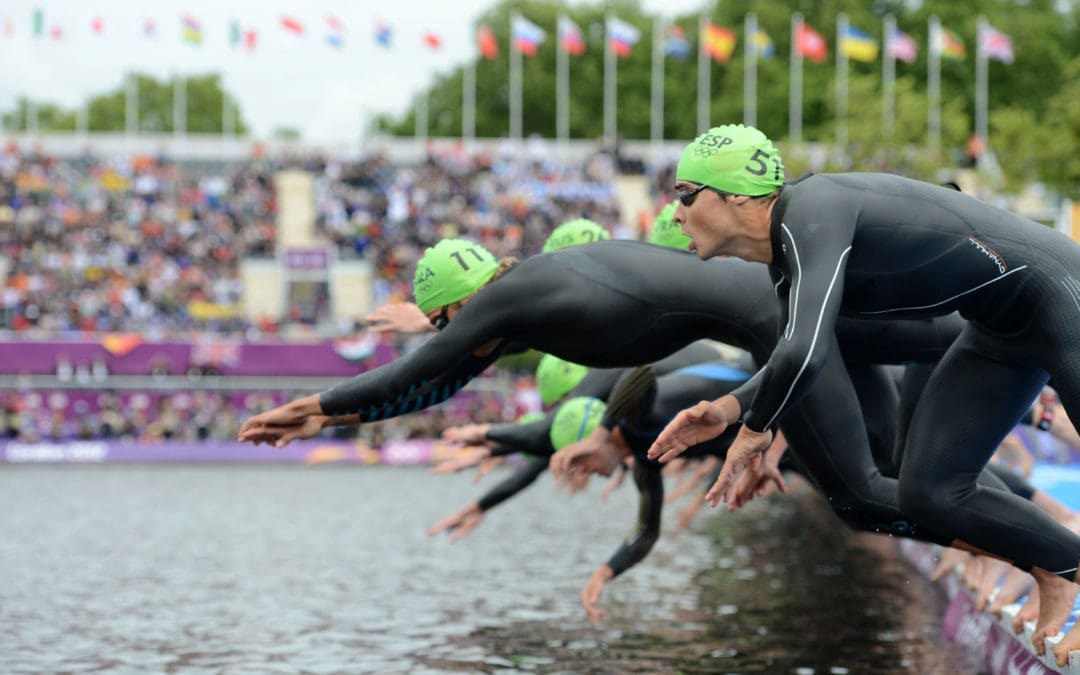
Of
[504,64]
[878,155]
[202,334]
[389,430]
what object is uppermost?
[504,64]

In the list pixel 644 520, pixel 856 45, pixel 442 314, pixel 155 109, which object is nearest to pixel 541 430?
pixel 644 520

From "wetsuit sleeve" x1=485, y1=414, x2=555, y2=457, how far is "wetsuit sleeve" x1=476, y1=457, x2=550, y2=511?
0.89 metres

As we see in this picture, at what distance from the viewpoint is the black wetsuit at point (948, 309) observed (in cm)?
604

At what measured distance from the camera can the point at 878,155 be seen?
44.0 m

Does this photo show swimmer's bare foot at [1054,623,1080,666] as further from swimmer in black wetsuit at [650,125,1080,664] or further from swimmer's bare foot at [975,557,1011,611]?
swimmer's bare foot at [975,557,1011,611]

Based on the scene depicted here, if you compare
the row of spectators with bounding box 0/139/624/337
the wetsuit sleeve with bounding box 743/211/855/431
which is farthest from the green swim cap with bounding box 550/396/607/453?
the row of spectators with bounding box 0/139/624/337

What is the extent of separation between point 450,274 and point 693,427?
2439mm

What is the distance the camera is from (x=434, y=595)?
14.2m

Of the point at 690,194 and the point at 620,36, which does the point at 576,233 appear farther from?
→ the point at 620,36

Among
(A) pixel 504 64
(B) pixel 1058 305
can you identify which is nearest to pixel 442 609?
(B) pixel 1058 305

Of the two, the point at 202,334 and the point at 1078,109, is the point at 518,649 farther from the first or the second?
the point at 1078,109

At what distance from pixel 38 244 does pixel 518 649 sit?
37349 millimetres

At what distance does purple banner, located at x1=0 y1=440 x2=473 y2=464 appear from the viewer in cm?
3731

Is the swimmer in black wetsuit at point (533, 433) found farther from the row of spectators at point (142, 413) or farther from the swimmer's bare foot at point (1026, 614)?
the row of spectators at point (142, 413)
